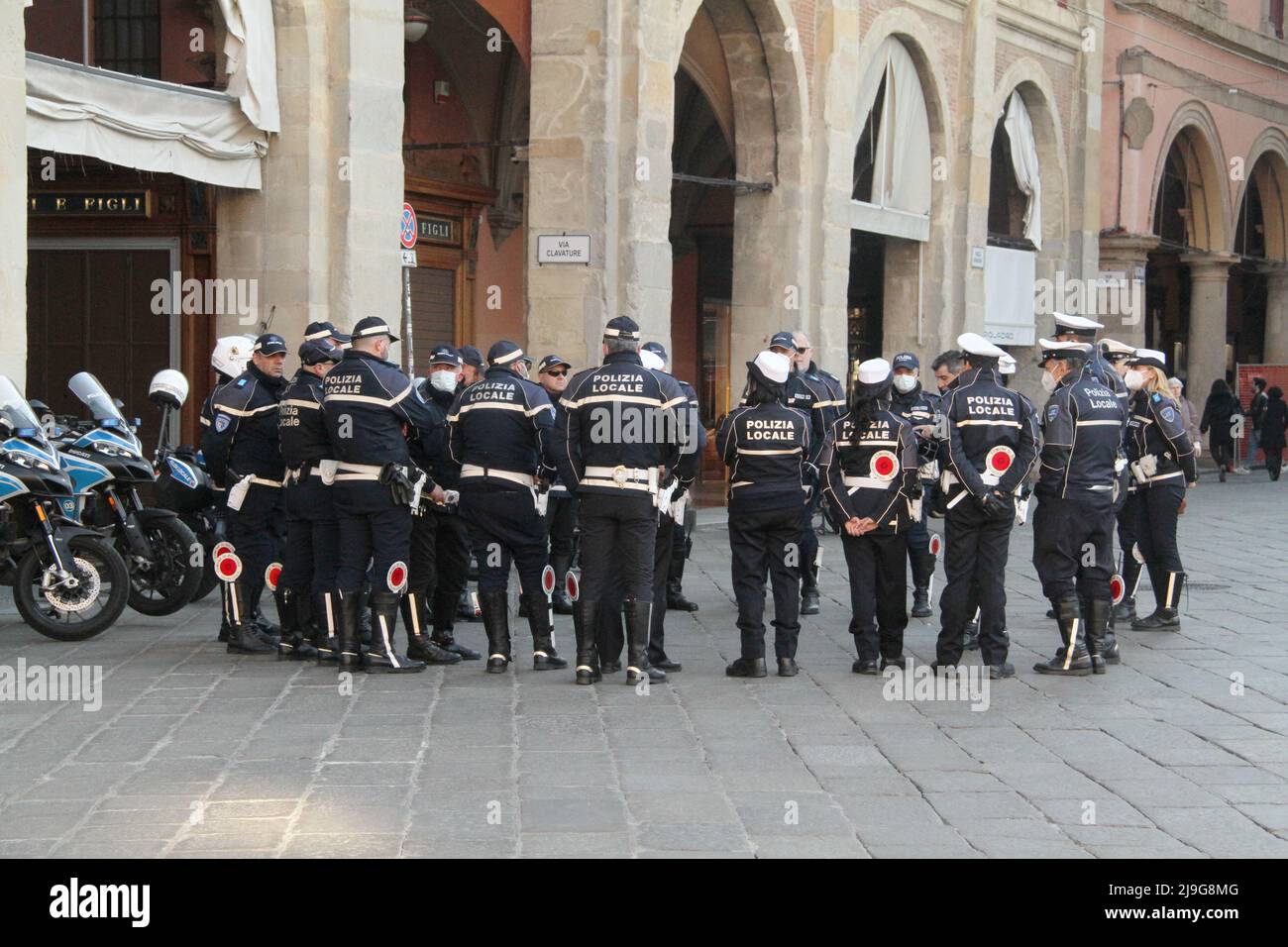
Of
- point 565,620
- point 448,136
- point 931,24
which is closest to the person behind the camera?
point 565,620

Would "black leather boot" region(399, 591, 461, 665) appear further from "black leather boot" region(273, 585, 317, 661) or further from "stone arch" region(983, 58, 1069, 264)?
"stone arch" region(983, 58, 1069, 264)

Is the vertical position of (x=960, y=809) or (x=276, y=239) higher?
(x=276, y=239)

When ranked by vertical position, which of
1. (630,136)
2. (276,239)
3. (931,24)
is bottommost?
(276,239)

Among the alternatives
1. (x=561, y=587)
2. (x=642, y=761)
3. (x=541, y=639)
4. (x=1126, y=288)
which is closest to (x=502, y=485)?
(x=541, y=639)

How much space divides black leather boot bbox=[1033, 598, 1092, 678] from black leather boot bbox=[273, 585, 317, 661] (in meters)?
4.12

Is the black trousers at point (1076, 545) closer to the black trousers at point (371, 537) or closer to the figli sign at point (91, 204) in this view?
the black trousers at point (371, 537)

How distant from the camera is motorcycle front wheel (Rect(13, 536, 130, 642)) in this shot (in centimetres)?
1004

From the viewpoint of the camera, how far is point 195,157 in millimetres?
13539

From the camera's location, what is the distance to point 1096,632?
31.5 ft

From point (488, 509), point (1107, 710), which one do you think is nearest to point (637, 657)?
point (488, 509)

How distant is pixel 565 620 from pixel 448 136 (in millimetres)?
10056

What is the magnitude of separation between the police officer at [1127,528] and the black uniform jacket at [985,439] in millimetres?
1806

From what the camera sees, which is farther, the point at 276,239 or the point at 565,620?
the point at 276,239
